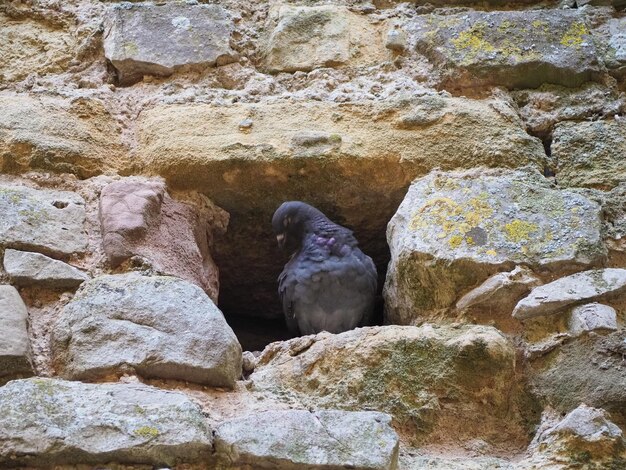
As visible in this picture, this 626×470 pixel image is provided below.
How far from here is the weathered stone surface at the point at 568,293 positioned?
2.20m

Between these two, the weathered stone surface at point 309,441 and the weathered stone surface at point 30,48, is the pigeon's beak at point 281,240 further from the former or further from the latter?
the weathered stone surface at point 309,441

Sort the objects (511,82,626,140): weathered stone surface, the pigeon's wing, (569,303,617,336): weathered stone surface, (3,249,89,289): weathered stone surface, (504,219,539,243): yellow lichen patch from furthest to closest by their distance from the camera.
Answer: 1. the pigeon's wing
2. (511,82,626,140): weathered stone surface
3. (504,219,539,243): yellow lichen patch
4. (3,249,89,289): weathered stone surface
5. (569,303,617,336): weathered stone surface

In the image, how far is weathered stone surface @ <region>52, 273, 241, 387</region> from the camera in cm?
202

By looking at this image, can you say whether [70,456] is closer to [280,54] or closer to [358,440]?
[358,440]

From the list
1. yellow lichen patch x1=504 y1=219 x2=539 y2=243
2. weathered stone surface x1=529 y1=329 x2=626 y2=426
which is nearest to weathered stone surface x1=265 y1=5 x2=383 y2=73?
yellow lichen patch x1=504 y1=219 x2=539 y2=243

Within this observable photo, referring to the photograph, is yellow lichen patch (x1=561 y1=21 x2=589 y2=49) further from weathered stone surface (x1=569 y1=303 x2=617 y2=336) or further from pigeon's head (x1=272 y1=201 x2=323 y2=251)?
weathered stone surface (x1=569 y1=303 x2=617 y2=336)

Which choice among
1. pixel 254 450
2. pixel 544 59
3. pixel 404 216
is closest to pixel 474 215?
pixel 404 216

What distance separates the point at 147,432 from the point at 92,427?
9 centimetres

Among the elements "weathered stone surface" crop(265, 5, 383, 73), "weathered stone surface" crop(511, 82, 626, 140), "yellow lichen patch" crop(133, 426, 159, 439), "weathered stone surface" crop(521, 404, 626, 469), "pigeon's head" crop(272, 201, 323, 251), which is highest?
"weathered stone surface" crop(265, 5, 383, 73)

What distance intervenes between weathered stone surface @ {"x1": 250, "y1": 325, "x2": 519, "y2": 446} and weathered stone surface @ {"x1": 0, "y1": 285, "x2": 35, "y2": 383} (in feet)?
1.44

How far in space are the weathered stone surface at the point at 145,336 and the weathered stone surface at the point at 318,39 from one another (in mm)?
957

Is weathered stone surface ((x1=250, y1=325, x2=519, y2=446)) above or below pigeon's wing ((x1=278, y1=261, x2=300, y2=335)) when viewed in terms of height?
above

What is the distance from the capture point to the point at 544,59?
2.85 metres

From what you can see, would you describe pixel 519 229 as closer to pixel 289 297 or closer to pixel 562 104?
pixel 562 104
